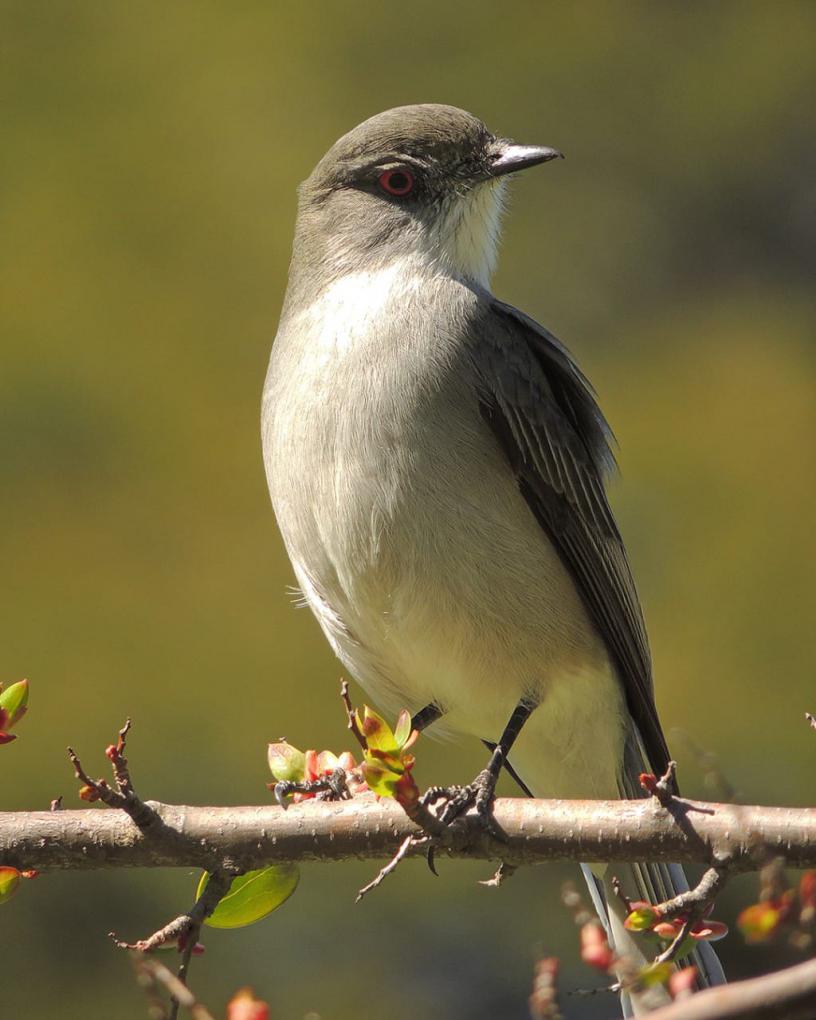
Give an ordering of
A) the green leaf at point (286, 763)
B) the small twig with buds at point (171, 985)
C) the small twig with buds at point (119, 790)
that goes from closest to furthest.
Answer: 1. the small twig with buds at point (171, 985)
2. the small twig with buds at point (119, 790)
3. the green leaf at point (286, 763)

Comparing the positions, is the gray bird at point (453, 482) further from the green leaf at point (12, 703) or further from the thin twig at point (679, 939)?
the green leaf at point (12, 703)

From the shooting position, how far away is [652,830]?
2.54 meters

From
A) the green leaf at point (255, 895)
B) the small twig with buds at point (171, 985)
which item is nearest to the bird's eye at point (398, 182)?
the green leaf at point (255, 895)

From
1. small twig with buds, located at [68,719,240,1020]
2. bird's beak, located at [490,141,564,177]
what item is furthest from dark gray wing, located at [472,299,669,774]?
small twig with buds, located at [68,719,240,1020]

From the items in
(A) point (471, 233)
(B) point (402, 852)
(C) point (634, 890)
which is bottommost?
(C) point (634, 890)

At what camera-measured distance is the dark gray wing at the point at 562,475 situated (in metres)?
3.72

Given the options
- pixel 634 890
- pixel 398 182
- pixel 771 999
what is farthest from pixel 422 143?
pixel 771 999

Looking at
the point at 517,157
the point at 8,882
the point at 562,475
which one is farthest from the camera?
the point at 517,157

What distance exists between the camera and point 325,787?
2.96m

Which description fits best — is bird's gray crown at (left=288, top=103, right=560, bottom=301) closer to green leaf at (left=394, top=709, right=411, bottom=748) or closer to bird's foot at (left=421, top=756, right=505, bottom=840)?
bird's foot at (left=421, top=756, right=505, bottom=840)

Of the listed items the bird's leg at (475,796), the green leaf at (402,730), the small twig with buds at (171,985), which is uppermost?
the green leaf at (402,730)

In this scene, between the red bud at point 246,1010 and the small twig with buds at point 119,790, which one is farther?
the small twig with buds at point 119,790

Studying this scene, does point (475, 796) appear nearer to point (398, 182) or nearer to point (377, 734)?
point (377, 734)

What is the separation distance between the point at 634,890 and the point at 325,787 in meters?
1.37
